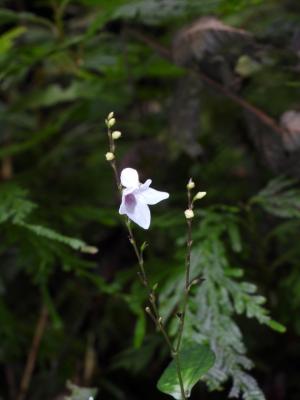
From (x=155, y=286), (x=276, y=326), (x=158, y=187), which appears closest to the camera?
(x=155, y=286)

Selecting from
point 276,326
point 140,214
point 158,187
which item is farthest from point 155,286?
point 158,187

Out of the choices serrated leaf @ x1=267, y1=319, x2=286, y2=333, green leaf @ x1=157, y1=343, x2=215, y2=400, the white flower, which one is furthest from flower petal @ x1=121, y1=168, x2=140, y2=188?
serrated leaf @ x1=267, y1=319, x2=286, y2=333

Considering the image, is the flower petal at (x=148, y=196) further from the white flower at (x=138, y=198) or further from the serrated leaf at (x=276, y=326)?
the serrated leaf at (x=276, y=326)

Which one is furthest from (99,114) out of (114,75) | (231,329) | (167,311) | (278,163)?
(231,329)

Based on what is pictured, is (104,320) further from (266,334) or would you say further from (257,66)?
(257,66)

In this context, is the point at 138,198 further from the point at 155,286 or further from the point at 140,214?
the point at 155,286

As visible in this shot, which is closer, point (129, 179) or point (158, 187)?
point (129, 179)
